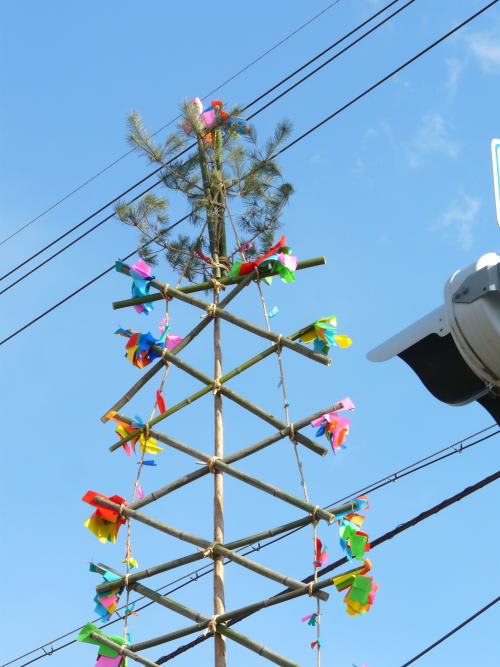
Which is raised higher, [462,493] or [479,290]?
[462,493]

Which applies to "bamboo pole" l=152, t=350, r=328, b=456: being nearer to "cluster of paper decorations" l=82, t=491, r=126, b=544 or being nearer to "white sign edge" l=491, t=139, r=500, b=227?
"cluster of paper decorations" l=82, t=491, r=126, b=544

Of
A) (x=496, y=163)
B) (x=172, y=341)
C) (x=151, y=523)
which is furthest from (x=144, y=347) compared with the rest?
(x=496, y=163)

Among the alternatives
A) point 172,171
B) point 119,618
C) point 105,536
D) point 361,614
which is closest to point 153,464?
point 105,536

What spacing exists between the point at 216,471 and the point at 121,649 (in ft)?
4.20

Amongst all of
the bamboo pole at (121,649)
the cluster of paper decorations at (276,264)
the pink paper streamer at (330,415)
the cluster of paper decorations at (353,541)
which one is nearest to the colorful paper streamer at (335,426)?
the pink paper streamer at (330,415)

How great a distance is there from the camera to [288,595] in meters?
6.21

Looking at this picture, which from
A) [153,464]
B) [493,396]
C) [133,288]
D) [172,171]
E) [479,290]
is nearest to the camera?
[479,290]

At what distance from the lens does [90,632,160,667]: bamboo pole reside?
249 inches

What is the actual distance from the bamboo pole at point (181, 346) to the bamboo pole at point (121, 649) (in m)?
1.51

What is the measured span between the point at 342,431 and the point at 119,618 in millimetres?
1898

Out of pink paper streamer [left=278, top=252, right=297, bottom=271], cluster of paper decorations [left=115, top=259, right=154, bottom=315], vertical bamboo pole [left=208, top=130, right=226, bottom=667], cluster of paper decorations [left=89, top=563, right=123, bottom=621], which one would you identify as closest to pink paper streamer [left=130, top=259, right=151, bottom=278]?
cluster of paper decorations [left=115, top=259, right=154, bottom=315]

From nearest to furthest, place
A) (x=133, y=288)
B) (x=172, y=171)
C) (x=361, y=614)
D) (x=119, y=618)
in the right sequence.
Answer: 1. (x=361, y=614)
2. (x=119, y=618)
3. (x=133, y=288)
4. (x=172, y=171)

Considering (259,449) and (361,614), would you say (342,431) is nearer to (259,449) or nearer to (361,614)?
(259,449)

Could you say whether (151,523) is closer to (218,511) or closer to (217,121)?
(218,511)
